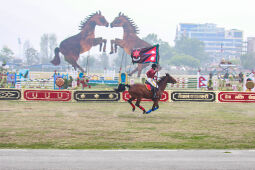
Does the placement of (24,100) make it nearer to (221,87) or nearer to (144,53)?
(144,53)

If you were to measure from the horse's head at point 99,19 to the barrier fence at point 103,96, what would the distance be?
2916 centimetres

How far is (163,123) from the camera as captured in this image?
15.6 meters

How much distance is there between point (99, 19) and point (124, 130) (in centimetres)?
4215

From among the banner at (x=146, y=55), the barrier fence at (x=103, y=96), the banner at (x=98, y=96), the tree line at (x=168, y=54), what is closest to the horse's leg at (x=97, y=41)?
the barrier fence at (x=103, y=96)

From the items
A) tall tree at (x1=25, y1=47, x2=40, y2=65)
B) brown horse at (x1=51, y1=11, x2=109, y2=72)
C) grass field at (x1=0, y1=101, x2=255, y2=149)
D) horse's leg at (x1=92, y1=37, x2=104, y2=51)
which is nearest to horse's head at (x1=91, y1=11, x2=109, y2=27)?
brown horse at (x1=51, y1=11, x2=109, y2=72)

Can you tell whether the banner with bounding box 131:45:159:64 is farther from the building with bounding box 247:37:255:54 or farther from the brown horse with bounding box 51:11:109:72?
the building with bounding box 247:37:255:54

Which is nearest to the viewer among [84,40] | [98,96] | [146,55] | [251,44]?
[146,55]

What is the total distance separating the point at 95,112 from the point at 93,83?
25.7 meters

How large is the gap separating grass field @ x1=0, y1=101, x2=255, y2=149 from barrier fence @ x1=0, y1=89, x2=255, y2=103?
19.5 feet

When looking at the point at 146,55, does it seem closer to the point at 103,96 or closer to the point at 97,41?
the point at 103,96

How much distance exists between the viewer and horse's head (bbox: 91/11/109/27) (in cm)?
5330

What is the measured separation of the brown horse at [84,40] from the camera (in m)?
52.9

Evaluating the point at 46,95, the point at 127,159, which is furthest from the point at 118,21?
the point at 127,159

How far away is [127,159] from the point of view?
8688mm
